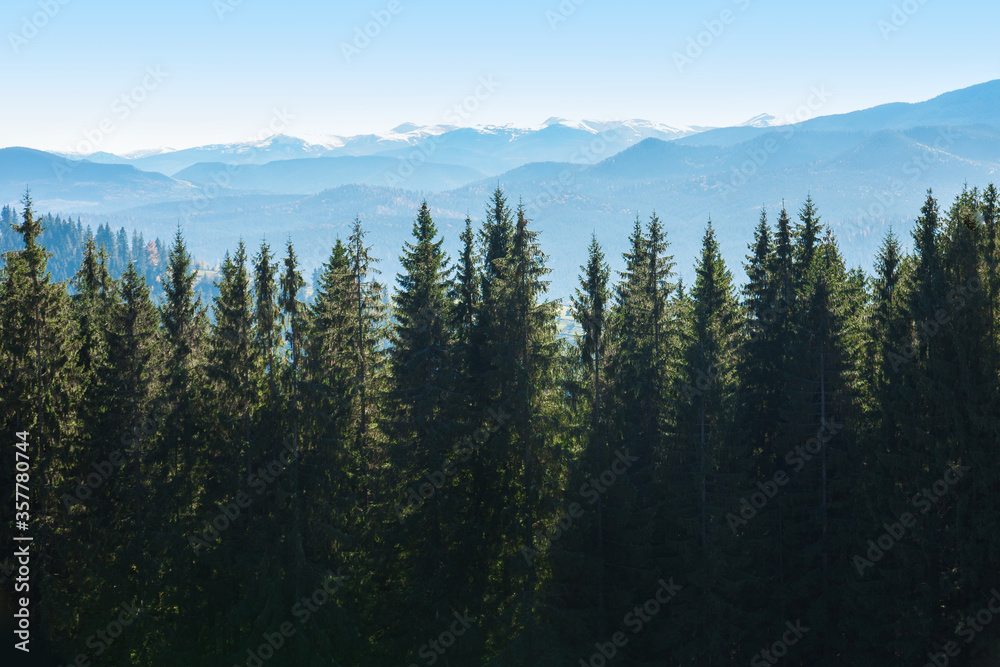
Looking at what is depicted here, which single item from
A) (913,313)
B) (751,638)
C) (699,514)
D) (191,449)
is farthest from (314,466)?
(913,313)

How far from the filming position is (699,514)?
31891 mm

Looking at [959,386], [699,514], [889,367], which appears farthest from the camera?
[699,514]

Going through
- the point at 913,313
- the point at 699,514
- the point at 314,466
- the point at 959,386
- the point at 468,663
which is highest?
the point at 913,313

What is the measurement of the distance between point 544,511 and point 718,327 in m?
10.8

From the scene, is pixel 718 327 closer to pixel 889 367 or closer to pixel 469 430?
pixel 889 367

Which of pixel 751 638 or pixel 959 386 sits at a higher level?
pixel 959 386

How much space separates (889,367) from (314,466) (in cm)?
2397

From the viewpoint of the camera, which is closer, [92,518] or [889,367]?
[889,367]

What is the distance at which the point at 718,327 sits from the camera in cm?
3212

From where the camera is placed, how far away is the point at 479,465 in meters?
31.5

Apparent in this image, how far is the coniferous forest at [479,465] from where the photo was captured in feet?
98.5

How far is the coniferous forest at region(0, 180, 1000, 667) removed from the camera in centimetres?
3003

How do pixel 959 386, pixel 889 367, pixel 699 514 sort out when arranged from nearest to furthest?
pixel 959 386
pixel 889 367
pixel 699 514

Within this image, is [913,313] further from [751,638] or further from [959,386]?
[751,638]
